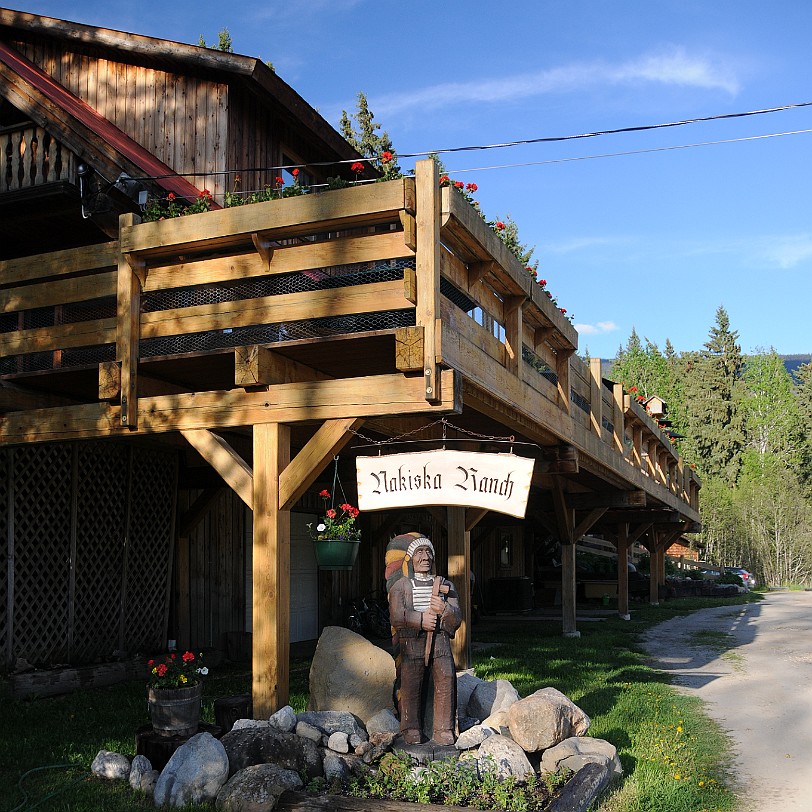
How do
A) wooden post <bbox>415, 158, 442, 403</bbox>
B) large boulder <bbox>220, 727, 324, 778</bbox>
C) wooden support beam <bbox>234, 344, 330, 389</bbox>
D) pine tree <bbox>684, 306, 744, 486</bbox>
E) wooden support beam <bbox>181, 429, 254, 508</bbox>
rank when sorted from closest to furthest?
1. large boulder <bbox>220, 727, 324, 778</bbox>
2. wooden post <bbox>415, 158, 442, 403</bbox>
3. wooden support beam <bbox>234, 344, 330, 389</bbox>
4. wooden support beam <bbox>181, 429, 254, 508</bbox>
5. pine tree <bbox>684, 306, 744, 486</bbox>

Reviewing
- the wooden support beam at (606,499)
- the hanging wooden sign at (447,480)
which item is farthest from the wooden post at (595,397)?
the hanging wooden sign at (447,480)

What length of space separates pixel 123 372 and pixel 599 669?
750 cm

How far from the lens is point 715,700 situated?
35.4 ft

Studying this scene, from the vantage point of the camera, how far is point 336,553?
824cm

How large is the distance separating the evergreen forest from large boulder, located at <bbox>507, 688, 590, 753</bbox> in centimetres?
3961

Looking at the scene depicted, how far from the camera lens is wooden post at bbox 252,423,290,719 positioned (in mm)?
7652

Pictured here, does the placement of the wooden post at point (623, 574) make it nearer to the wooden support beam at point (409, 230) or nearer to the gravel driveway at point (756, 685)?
the gravel driveway at point (756, 685)

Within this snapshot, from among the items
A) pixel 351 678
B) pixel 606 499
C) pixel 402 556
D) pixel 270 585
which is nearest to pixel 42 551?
pixel 270 585

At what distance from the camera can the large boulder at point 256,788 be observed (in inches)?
235

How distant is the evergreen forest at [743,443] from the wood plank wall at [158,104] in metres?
36.8

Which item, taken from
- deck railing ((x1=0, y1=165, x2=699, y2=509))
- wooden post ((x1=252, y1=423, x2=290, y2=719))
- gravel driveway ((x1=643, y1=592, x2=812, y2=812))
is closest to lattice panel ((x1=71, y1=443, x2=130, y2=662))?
deck railing ((x1=0, y1=165, x2=699, y2=509))

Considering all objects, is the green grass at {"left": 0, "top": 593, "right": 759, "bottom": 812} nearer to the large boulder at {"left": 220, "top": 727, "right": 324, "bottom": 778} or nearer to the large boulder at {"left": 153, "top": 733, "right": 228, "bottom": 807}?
the large boulder at {"left": 153, "top": 733, "right": 228, "bottom": 807}

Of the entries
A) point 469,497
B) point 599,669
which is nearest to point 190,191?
point 469,497

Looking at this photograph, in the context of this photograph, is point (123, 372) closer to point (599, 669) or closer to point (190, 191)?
point (190, 191)
